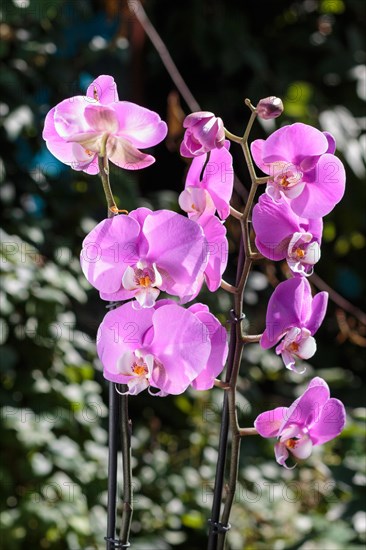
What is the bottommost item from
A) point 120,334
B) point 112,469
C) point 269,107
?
point 112,469

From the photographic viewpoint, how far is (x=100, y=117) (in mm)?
562

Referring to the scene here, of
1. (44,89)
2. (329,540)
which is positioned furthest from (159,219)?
(44,89)

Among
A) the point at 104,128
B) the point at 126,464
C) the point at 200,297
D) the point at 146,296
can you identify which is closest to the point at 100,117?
the point at 104,128

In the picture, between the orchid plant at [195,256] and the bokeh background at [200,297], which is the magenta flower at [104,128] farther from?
the bokeh background at [200,297]

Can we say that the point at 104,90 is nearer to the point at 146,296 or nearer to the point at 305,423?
the point at 146,296

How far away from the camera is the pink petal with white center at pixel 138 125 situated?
567mm

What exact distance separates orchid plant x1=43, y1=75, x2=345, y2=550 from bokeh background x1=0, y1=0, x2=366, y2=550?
92 cm

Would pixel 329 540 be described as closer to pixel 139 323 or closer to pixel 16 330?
pixel 16 330

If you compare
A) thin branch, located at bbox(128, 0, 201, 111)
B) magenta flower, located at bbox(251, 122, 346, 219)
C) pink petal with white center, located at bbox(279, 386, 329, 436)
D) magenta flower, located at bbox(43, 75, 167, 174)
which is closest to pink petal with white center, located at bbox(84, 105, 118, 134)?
magenta flower, located at bbox(43, 75, 167, 174)

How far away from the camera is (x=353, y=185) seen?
2.35m

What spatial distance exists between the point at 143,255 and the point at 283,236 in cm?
10

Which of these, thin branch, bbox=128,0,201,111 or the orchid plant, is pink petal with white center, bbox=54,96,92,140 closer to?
the orchid plant

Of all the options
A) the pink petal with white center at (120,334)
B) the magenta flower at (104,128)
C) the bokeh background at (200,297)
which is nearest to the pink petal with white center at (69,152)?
the magenta flower at (104,128)

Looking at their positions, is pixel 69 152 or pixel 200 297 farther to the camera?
pixel 200 297
